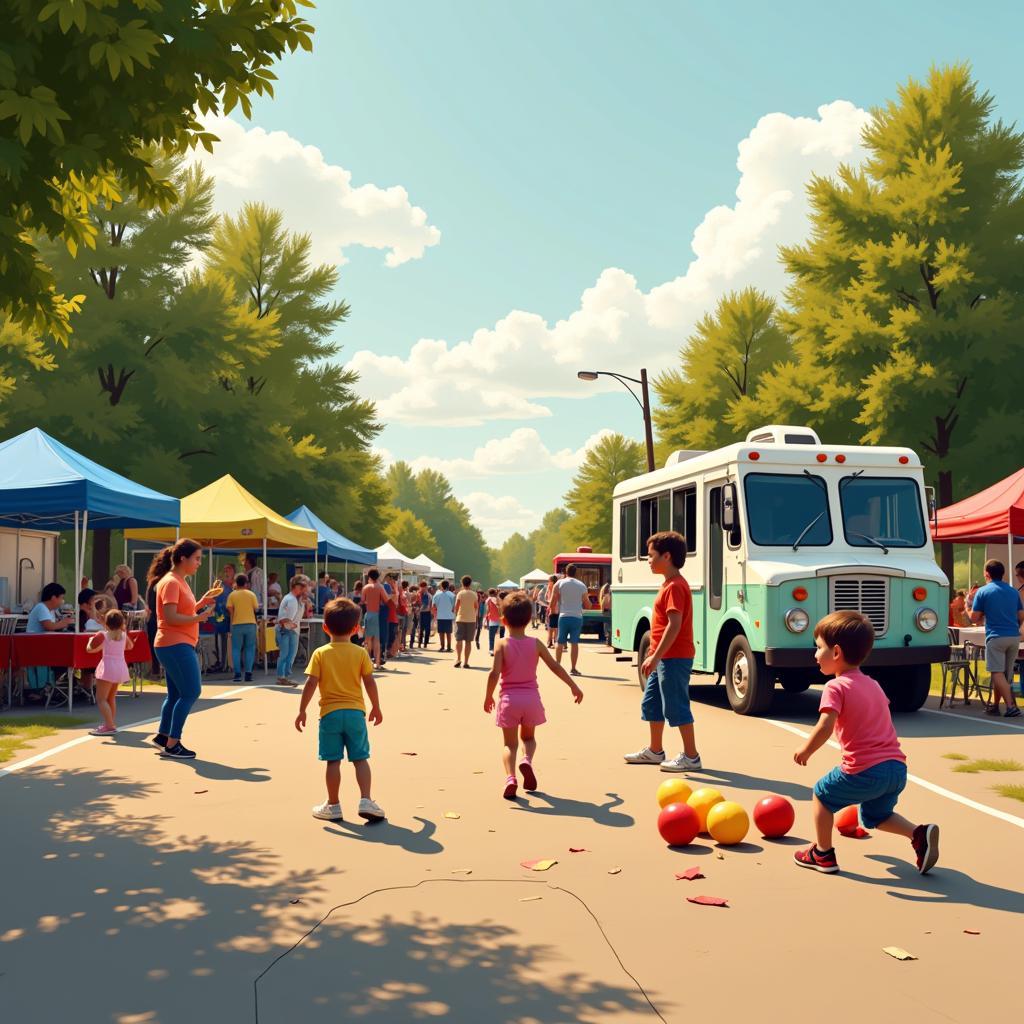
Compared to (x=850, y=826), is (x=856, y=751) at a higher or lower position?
higher

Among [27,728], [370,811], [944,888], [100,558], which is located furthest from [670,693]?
[100,558]

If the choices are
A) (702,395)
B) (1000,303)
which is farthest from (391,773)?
(702,395)

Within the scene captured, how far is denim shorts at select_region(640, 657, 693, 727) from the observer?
9133 mm

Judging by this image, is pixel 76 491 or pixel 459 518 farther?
pixel 459 518

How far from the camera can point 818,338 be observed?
33969 millimetres

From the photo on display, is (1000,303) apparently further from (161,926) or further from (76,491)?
(161,926)

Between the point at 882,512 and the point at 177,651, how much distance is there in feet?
28.0

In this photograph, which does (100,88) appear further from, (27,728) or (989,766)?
(989,766)

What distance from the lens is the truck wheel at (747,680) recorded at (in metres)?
13.2

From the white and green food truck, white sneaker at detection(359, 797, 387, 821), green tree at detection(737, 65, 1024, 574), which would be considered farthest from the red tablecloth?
green tree at detection(737, 65, 1024, 574)

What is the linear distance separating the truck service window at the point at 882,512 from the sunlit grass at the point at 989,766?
4304 mm

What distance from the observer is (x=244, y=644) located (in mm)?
19188

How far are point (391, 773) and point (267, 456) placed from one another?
29.9 meters

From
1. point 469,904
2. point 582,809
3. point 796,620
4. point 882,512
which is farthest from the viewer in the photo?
point 882,512
